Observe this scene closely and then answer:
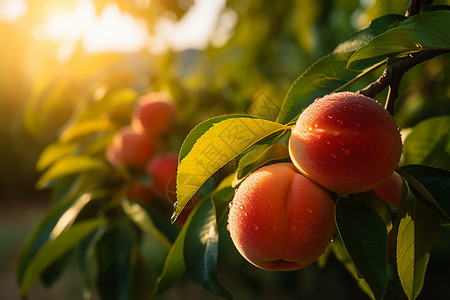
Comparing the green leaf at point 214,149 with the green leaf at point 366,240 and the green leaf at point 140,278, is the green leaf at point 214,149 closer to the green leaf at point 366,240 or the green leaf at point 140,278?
the green leaf at point 366,240

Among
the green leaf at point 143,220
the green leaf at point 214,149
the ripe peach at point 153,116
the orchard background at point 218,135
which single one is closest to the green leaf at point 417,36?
the orchard background at point 218,135

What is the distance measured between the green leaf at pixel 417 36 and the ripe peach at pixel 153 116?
0.68m

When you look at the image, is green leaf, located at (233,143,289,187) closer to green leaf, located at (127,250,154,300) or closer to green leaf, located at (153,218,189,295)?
green leaf, located at (153,218,189,295)

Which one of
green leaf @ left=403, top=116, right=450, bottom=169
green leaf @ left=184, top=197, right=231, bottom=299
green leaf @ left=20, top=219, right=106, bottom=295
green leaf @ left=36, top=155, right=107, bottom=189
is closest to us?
green leaf @ left=184, top=197, right=231, bottom=299

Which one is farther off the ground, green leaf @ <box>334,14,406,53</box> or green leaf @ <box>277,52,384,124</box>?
green leaf @ <box>334,14,406,53</box>

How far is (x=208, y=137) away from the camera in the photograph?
41 centimetres

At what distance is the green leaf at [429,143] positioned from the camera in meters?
0.62

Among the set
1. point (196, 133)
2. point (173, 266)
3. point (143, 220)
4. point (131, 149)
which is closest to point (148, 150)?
point (131, 149)

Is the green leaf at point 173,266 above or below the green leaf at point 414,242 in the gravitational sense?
above

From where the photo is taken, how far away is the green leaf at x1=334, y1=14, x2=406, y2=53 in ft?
1.55

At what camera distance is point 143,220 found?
761mm

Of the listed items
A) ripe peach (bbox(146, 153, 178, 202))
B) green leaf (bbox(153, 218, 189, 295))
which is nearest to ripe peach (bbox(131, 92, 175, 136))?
ripe peach (bbox(146, 153, 178, 202))

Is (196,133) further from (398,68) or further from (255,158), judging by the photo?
(398,68)

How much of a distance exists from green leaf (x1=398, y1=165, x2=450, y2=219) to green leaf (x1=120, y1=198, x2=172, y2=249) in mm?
400
